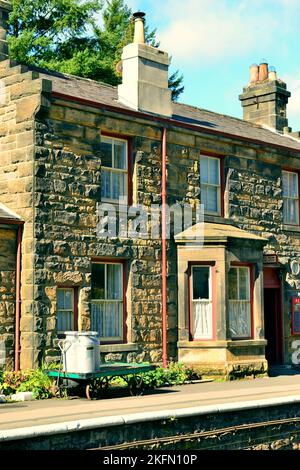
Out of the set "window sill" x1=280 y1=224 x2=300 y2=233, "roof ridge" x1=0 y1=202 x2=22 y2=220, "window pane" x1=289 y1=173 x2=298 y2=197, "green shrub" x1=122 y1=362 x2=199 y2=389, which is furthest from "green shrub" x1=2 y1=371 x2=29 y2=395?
"window pane" x1=289 y1=173 x2=298 y2=197

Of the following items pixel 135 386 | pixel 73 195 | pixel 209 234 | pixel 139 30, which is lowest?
pixel 135 386

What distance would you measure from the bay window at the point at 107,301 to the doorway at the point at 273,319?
5.25 meters

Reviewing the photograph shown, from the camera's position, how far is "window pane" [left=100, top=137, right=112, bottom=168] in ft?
55.3

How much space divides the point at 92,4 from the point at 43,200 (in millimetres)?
22051

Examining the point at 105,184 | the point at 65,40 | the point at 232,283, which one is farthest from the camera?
the point at 65,40

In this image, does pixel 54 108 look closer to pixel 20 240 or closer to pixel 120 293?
pixel 20 240

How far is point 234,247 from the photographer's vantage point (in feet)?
58.4

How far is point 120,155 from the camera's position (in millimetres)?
17328

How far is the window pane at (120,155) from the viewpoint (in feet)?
56.4

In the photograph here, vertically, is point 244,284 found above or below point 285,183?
below

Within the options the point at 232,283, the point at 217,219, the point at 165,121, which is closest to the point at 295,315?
the point at 232,283

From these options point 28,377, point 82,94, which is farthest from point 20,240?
point 82,94

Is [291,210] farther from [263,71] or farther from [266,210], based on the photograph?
[263,71]

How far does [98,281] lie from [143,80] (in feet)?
16.6
